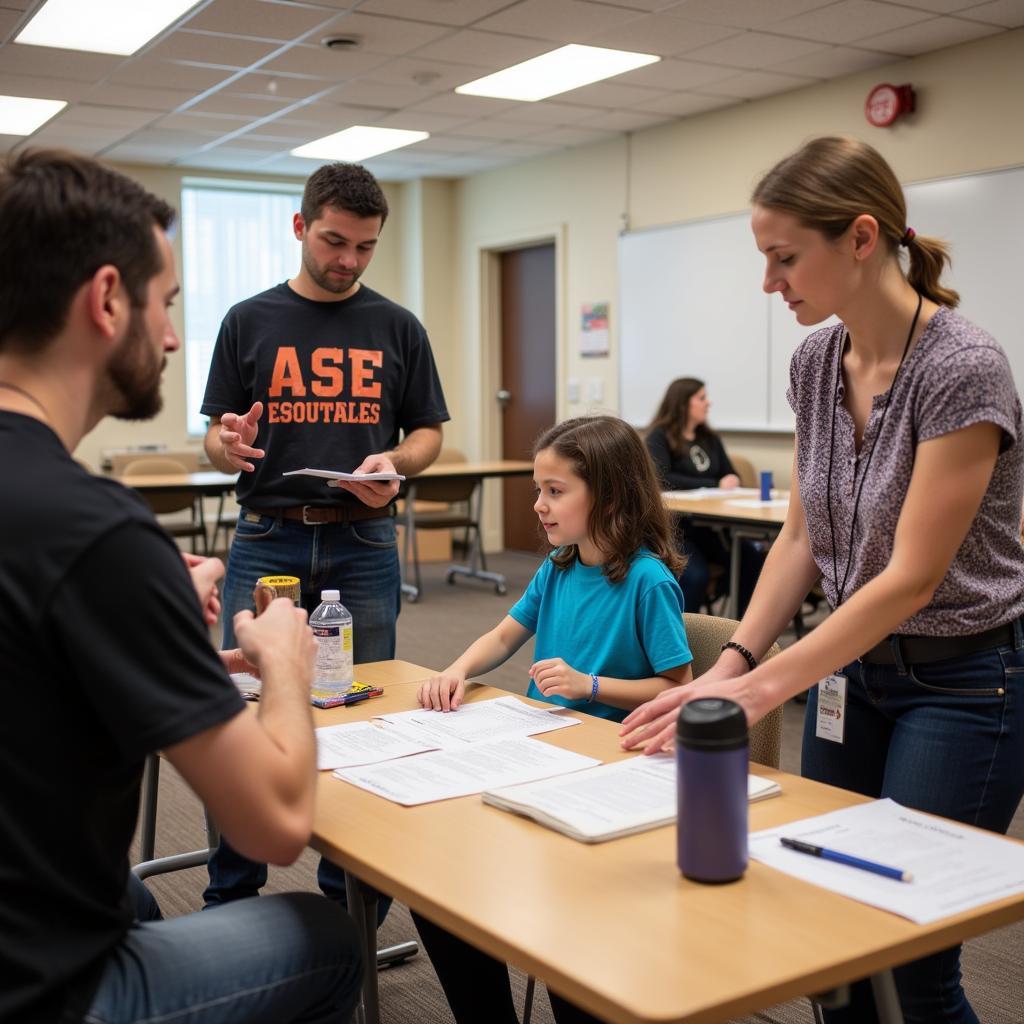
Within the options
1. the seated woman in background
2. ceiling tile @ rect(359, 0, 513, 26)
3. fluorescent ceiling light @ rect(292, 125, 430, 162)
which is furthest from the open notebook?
fluorescent ceiling light @ rect(292, 125, 430, 162)

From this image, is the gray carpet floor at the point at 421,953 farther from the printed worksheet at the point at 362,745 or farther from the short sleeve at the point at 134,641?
the short sleeve at the point at 134,641

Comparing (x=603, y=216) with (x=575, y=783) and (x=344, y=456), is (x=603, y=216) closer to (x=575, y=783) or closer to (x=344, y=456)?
(x=344, y=456)

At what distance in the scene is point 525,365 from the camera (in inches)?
356

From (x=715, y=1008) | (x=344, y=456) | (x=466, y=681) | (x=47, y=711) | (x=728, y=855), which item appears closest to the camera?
(x=715, y=1008)

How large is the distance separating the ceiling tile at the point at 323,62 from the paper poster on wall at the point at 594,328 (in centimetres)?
258

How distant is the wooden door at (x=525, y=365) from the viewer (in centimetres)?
877

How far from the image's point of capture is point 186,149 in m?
8.07

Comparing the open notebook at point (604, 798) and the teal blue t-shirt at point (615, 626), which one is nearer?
the open notebook at point (604, 798)

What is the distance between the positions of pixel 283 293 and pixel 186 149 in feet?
19.4

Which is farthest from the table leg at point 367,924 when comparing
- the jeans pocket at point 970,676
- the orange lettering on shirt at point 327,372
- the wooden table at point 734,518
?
the wooden table at point 734,518

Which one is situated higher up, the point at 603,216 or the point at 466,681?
the point at 603,216

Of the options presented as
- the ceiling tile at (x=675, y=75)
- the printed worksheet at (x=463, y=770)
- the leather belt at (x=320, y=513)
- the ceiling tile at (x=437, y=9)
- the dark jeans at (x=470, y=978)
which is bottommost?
the dark jeans at (x=470, y=978)

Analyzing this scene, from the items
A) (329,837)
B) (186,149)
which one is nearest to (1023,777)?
(329,837)

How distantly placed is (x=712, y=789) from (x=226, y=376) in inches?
72.3
